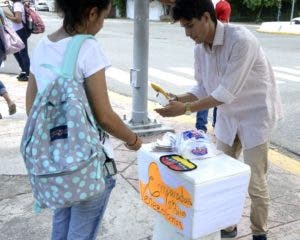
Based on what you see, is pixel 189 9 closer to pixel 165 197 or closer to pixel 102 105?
pixel 102 105

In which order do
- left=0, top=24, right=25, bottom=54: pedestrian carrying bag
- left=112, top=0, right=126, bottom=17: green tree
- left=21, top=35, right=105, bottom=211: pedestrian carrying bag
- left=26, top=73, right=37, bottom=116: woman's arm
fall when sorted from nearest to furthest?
left=21, top=35, right=105, bottom=211: pedestrian carrying bag < left=26, top=73, right=37, bottom=116: woman's arm < left=0, top=24, right=25, bottom=54: pedestrian carrying bag < left=112, top=0, right=126, bottom=17: green tree

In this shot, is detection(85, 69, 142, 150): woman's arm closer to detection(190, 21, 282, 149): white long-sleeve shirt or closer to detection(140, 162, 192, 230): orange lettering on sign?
detection(140, 162, 192, 230): orange lettering on sign

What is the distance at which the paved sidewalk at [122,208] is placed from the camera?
10.4 ft

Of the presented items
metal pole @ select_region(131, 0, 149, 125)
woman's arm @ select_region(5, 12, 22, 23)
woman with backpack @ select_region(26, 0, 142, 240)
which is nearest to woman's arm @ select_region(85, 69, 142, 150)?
woman with backpack @ select_region(26, 0, 142, 240)

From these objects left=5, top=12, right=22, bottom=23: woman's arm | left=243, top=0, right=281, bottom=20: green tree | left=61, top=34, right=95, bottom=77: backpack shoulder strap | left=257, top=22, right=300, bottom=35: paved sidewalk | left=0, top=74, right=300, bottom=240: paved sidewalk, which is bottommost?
left=257, top=22, right=300, bottom=35: paved sidewalk

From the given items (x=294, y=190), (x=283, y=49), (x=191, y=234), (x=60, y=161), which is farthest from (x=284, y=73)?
(x=60, y=161)

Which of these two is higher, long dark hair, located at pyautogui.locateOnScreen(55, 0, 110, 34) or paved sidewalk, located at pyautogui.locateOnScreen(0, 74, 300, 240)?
long dark hair, located at pyautogui.locateOnScreen(55, 0, 110, 34)

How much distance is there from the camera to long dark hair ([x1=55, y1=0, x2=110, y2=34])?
190 cm

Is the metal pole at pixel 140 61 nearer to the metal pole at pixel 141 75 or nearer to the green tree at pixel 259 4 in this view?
the metal pole at pixel 141 75

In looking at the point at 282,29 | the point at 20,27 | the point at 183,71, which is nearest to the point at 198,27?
the point at 20,27

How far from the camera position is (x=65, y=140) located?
1.82 metres

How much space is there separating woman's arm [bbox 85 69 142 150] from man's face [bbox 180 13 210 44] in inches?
31.9

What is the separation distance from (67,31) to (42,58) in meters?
0.16

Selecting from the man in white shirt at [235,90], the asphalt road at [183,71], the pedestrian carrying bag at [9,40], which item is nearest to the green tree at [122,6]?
the asphalt road at [183,71]
